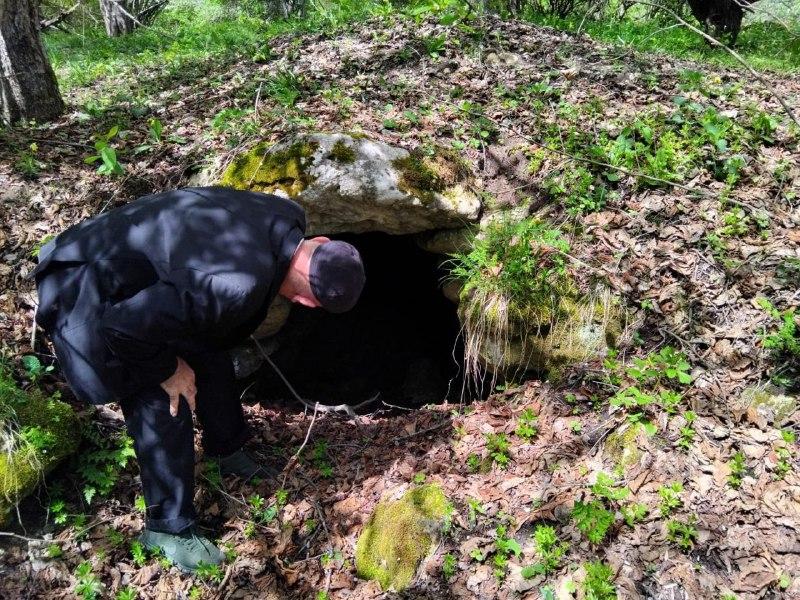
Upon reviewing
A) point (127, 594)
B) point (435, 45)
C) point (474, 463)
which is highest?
point (435, 45)

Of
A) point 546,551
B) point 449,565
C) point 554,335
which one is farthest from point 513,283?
point 449,565

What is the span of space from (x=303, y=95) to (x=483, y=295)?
9.60ft

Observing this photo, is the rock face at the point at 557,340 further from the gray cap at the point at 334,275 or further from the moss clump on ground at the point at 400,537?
the gray cap at the point at 334,275

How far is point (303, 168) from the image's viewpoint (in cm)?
434

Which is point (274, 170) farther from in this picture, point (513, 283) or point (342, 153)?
point (513, 283)

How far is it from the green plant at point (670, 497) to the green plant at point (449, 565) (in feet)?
3.90

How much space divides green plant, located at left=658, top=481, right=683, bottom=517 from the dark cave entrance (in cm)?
296

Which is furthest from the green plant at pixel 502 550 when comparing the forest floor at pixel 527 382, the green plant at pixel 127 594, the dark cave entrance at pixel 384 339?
the dark cave entrance at pixel 384 339

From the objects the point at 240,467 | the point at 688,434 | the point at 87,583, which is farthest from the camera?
the point at 240,467

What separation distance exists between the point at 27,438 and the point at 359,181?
9.33 ft

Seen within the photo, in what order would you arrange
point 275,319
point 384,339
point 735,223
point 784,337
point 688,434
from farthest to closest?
1. point 384,339
2. point 275,319
3. point 735,223
4. point 784,337
5. point 688,434

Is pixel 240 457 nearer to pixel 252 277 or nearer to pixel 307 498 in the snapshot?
pixel 307 498

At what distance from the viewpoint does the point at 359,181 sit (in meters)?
4.38

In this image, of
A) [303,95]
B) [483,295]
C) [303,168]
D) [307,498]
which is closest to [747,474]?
[483,295]
